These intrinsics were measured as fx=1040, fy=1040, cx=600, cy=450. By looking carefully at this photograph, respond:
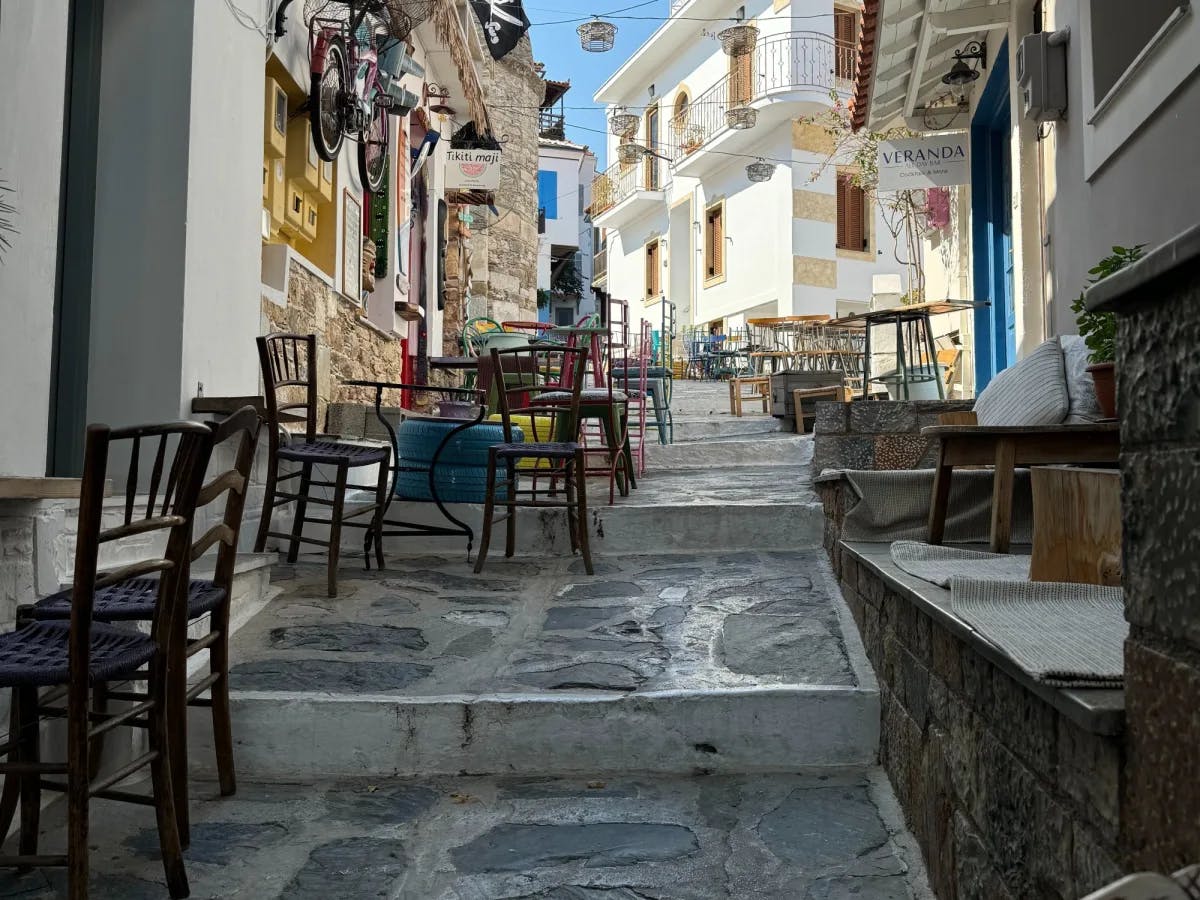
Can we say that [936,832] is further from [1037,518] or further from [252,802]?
[252,802]

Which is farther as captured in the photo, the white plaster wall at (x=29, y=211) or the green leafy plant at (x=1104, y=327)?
the green leafy plant at (x=1104, y=327)

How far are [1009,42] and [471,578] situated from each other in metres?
5.33

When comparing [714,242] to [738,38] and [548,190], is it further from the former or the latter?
[548,190]

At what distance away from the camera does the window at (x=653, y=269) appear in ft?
83.5

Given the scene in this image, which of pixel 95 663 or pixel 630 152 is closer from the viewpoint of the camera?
pixel 95 663

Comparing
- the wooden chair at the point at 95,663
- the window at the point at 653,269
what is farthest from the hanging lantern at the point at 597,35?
the wooden chair at the point at 95,663

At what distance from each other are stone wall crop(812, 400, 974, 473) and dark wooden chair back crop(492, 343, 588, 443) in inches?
50.0

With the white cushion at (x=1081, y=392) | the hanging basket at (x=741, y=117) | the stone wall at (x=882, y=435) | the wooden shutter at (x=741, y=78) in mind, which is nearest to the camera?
the white cushion at (x=1081, y=392)

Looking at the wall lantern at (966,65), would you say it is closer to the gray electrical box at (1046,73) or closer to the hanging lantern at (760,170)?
the gray electrical box at (1046,73)

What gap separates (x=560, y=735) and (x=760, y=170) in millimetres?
18166

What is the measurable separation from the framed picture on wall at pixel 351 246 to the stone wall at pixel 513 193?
854 centimetres

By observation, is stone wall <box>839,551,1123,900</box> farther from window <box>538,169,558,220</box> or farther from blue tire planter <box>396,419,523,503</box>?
window <box>538,169,558,220</box>

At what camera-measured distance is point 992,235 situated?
28.2ft

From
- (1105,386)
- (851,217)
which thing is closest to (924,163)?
(1105,386)
